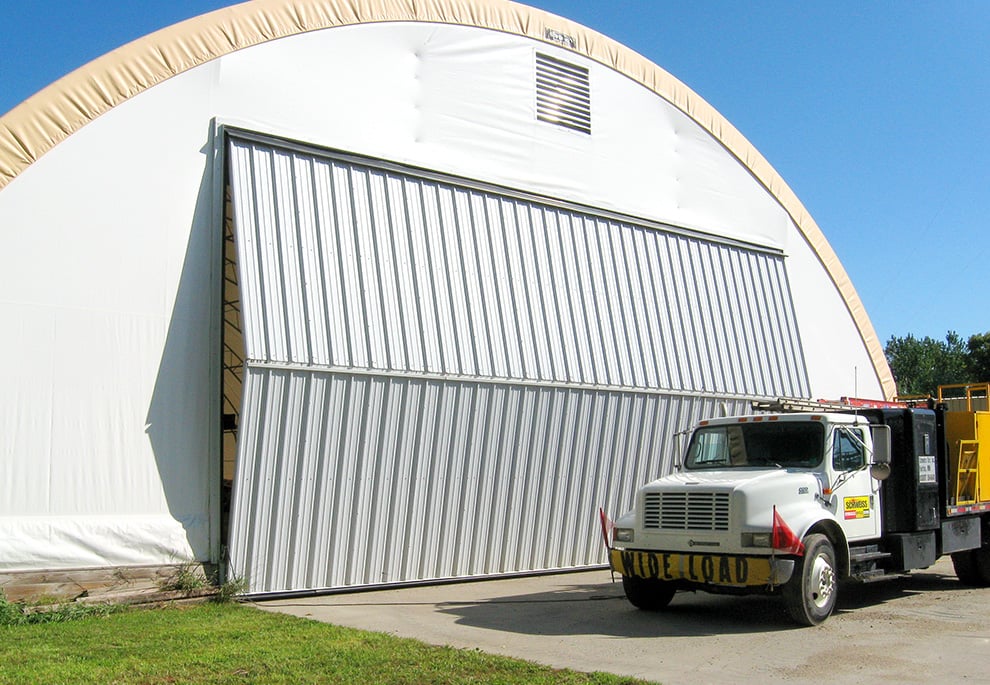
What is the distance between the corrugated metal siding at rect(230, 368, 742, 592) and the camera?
1262 cm

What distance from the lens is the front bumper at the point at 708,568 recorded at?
10.1m

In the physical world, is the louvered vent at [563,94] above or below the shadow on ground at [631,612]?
above

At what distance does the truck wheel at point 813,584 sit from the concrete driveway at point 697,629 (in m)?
0.19

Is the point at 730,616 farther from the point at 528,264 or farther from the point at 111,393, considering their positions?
the point at 111,393

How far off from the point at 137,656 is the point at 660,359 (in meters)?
10.9

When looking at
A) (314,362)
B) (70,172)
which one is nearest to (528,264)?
(314,362)

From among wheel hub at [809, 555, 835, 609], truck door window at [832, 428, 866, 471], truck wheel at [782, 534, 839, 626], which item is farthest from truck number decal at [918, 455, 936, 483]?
wheel hub at [809, 555, 835, 609]

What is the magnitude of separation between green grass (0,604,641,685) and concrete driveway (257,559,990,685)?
0.67 m

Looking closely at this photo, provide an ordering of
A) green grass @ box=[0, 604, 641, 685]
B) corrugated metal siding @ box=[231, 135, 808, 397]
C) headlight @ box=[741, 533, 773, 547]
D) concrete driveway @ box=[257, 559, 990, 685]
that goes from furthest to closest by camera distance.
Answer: corrugated metal siding @ box=[231, 135, 808, 397] < headlight @ box=[741, 533, 773, 547] < concrete driveway @ box=[257, 559, 990, 685] < green grass @ box=[0, 604, 641, 685]

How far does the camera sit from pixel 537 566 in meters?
15.6

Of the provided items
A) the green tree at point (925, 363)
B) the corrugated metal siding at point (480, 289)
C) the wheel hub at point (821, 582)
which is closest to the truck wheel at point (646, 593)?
the wheel hub at point (821, 582)

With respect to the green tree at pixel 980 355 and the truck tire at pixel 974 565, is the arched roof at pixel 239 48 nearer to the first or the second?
the truck tire at pixel 974 565

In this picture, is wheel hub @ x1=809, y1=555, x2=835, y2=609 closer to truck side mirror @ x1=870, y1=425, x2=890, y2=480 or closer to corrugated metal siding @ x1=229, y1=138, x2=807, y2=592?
truck side mirror @ x1=870, y1=425, x2=890, y2=480

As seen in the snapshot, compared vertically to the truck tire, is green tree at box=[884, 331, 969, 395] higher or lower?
higher
